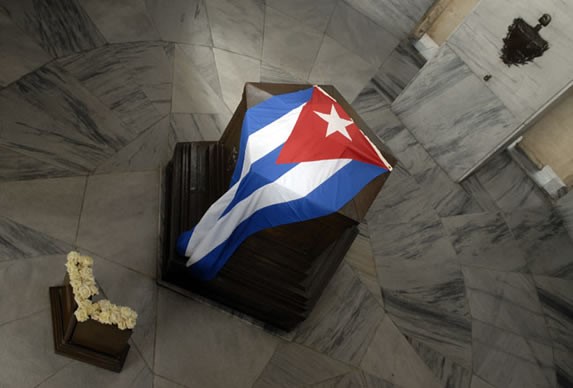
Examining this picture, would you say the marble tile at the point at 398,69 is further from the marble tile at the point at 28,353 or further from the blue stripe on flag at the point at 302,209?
the marble tile at the point at 28,353

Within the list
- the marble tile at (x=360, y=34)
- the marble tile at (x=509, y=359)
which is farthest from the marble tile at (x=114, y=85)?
the marble tile at (x=509, y=359)

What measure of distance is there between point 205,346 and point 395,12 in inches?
185

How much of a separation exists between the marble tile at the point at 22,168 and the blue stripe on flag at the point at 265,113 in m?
1.48

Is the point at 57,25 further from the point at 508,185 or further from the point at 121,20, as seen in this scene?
the point at 508,185

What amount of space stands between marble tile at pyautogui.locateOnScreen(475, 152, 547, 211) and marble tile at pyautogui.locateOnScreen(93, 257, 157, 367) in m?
3.75

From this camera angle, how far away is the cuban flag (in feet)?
11.2

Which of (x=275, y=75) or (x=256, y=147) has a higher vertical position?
(x=275, y=75)

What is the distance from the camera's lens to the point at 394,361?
174 inches

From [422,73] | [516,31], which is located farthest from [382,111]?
[516,31]

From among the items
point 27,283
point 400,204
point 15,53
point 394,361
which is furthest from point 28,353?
point 400,204

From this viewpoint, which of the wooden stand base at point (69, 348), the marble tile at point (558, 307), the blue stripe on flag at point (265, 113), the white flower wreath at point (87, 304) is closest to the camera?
the white flower wreath at point (87, 304)

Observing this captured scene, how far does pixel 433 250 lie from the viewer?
5168mm

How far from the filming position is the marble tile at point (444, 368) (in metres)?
4.48

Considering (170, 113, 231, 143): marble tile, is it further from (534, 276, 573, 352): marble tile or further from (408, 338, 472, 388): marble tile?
(534, 276, 573, 352): marble tile
